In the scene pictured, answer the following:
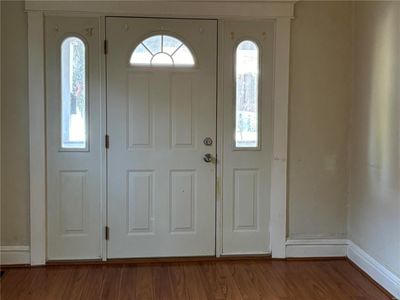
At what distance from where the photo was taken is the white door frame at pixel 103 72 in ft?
12.0

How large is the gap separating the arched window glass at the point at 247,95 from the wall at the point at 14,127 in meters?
1.74

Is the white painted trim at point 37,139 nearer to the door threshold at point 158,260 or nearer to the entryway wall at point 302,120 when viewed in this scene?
the entryway wall at point 302,120

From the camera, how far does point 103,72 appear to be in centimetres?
374

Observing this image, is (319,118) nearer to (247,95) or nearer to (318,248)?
(247,95)

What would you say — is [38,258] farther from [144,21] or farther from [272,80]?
[272,80]

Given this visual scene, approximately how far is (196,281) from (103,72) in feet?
6.00

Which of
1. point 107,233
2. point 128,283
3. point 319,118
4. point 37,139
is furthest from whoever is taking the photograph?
point 319,118

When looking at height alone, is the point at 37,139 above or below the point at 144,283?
above

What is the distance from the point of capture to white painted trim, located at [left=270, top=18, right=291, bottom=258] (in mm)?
3840

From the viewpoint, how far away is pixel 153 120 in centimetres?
383

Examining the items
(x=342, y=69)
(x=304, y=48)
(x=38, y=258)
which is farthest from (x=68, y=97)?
(x=342, y=69)

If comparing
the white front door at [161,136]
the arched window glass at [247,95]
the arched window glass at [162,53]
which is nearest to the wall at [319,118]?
the arched window glass at [247,95]

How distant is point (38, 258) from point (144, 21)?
2.14m

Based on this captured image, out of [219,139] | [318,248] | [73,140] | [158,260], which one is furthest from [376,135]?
[73,140]
